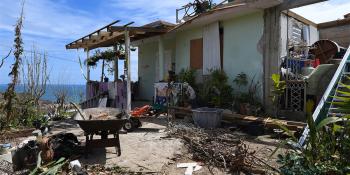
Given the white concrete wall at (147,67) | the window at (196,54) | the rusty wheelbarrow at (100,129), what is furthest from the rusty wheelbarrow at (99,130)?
the white concrete wall at (147,67)

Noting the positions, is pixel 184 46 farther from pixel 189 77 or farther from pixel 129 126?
pixel 129 126

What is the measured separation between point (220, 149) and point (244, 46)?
6.10 meters

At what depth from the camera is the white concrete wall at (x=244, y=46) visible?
36.6 ft

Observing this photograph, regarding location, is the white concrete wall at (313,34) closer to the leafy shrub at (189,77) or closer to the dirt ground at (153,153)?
the leafy shrub at (189,77)

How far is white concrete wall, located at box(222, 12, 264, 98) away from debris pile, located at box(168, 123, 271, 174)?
135 inches

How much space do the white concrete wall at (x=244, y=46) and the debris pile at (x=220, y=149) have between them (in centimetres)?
342

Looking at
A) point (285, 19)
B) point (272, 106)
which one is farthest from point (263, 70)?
point (285, 19)

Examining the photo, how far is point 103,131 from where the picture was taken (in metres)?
6.78

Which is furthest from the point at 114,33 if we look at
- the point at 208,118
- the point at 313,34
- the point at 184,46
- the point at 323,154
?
the point at 323,154

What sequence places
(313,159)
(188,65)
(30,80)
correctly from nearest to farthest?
1. (313,159)
2. (30,80)
3. (188,65)

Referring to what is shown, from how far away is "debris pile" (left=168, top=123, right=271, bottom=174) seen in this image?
576 cm

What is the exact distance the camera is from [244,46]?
463 inches

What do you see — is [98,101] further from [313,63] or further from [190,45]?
[313,63]

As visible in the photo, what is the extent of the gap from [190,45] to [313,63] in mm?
5466
